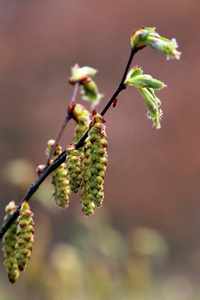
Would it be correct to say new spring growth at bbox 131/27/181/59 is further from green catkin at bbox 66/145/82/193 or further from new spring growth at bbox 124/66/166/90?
green catkin at bbox 66/145/82/193

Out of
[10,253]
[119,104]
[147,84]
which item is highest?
[119,104]

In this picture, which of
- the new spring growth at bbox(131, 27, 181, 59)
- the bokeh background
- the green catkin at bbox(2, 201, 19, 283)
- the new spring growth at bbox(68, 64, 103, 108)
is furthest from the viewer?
the bokeh background

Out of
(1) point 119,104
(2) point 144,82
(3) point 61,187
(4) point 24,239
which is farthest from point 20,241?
(1) point 119,104

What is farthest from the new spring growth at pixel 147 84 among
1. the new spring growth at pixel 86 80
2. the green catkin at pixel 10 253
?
the green catkin at pixel 10 253

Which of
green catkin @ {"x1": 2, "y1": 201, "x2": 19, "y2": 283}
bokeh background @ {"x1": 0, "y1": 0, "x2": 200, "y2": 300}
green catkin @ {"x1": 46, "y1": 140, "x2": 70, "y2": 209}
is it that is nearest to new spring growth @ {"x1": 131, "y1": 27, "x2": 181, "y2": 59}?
green catkin @ {"x1": 46, "y1": 140, "x2": 70, "y2": 209}

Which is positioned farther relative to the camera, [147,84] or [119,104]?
[119,104]

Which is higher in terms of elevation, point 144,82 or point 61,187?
point 144,82

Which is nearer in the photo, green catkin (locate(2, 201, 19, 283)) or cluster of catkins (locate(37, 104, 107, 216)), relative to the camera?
cluster of catkins (locate(37, 104, 107, 216))

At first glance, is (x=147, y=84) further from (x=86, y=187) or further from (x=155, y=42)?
(x=86, y=187)
